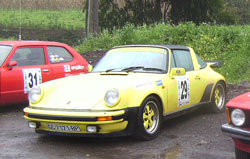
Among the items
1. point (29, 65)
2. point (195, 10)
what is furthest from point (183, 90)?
point (195, 10)

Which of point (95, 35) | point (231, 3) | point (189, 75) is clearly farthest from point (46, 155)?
point (231, 3)

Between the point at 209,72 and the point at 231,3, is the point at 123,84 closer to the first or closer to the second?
the point at 209,72

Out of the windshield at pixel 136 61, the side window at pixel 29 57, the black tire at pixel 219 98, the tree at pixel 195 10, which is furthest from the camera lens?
the tree at pixel 195 10

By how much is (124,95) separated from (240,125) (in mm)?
1795

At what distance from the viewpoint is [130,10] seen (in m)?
28.8

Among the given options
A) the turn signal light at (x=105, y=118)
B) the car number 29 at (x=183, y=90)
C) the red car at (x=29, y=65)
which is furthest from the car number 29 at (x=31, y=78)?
the turn signal light at (x=105, y=118)

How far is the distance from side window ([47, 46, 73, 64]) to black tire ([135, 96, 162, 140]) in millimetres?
3606

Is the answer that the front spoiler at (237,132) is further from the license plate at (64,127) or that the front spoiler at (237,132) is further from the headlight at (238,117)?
the license plate at (64,127)

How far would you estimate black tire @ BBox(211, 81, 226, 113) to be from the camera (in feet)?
27.7

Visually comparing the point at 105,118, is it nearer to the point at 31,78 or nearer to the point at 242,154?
the point at 242,154

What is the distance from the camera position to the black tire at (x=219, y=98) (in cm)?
845

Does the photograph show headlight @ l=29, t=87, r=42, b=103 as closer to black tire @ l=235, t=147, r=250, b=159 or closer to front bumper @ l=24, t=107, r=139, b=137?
front bumper @ l=24, t=107, r=139, b=137

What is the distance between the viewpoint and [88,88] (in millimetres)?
6453

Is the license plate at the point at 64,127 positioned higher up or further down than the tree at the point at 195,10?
further down
